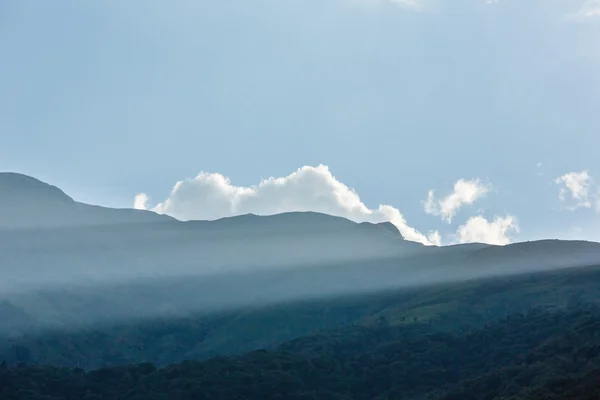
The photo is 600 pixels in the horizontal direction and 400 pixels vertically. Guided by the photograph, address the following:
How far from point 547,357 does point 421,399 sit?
96.4 feet

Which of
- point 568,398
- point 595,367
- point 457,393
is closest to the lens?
point 568,398

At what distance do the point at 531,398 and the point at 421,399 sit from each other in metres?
52.6

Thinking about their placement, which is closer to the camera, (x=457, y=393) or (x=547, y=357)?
(x=457, y=393)

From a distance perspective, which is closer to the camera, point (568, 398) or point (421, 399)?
point (568, 398)

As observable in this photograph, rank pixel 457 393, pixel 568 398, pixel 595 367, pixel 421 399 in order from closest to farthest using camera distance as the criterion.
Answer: pixel 568 398
pixel 595 367
pixel 457 393
pixel 421 399

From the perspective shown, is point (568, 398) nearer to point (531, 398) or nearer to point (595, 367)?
point (531, 398)

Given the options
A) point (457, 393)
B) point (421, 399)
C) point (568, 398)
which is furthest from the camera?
point (421, 399)

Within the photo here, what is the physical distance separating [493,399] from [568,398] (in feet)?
92.0

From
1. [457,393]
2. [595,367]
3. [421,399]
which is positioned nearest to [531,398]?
[595,367]

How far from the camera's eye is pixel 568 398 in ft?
453

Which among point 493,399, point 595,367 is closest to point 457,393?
point 493,399

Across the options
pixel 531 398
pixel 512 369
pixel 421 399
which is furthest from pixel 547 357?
pixel 531 398

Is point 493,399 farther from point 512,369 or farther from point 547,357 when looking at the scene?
point 547,357

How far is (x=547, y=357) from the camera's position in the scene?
19738cm
